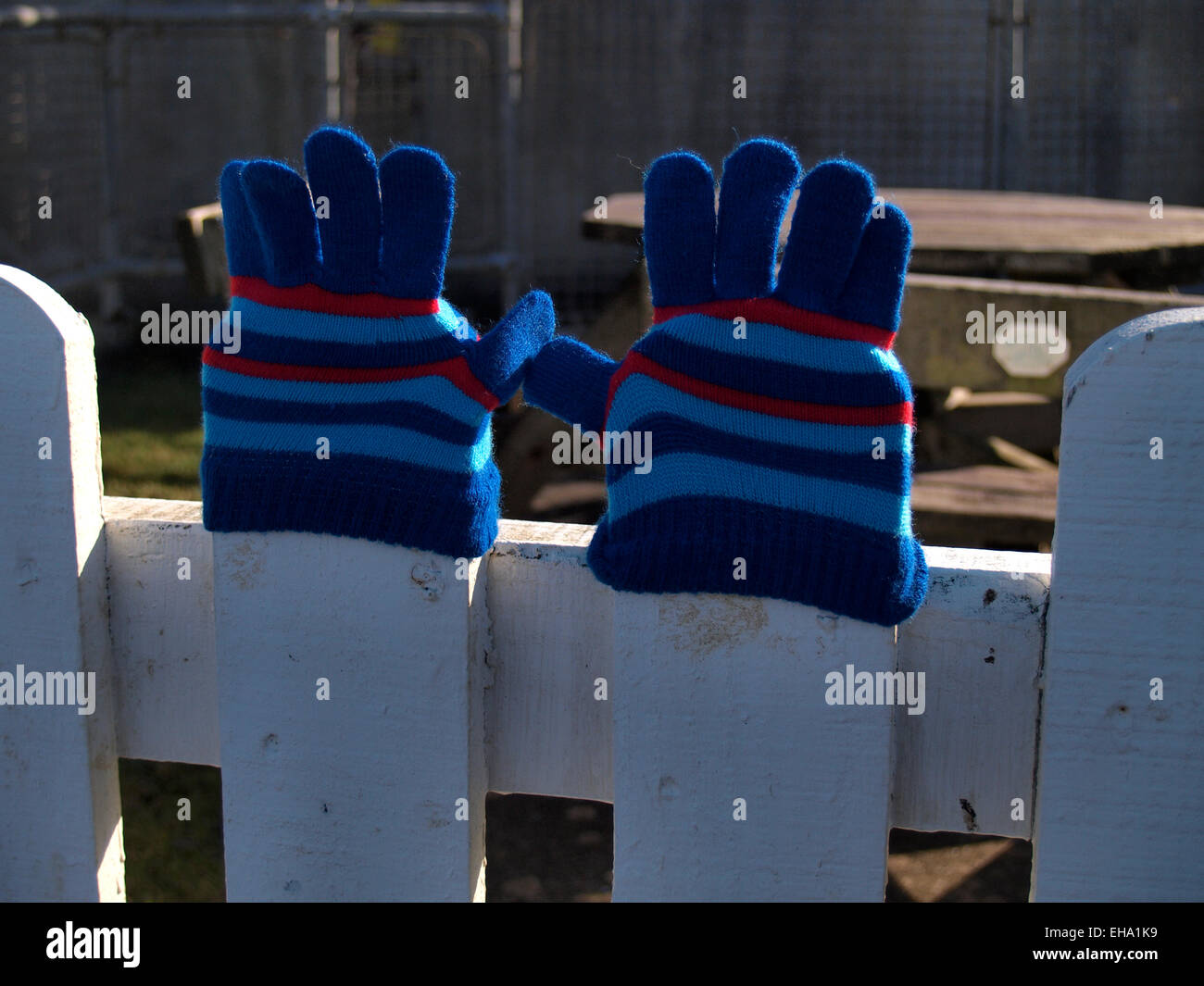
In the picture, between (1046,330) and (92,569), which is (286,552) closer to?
(92,569)

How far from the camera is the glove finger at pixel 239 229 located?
128 cm

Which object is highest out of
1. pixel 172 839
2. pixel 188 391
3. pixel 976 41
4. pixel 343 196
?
pixel 976 41

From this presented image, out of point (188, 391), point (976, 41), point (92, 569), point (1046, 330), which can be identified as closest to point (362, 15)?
point (188, 391)

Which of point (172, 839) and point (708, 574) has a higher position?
point (708, 574)

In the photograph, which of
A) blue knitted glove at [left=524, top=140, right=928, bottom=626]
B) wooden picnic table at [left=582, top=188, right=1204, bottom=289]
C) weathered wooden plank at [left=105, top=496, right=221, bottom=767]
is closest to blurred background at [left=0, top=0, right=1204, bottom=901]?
wooden picnic table at [left=582, top=188, right=1204, bottom=289]

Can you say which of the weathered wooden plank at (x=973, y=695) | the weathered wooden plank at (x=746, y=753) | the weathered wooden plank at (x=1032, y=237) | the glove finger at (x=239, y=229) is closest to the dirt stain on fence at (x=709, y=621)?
the weathered wooden plank at (x=746, y=753)

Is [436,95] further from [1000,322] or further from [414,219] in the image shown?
[414,219]

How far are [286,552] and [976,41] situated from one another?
7.47 metres

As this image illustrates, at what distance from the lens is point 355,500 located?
127 cm

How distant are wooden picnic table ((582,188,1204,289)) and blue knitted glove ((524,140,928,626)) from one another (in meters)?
1.85

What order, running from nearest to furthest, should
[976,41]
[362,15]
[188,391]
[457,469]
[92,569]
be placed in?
[457,469], [92,569], [188,391], [362,15], [976,41]

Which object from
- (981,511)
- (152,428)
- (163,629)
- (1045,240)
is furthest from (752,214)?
(152,428)

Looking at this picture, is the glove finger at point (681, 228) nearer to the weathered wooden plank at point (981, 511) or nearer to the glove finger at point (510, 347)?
the glove finger at point (510, 347)

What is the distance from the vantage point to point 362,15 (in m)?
7.39
